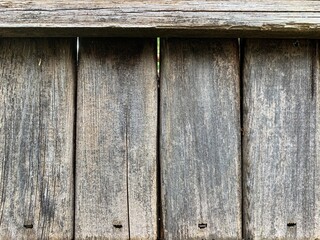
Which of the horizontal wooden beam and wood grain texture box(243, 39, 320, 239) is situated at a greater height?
the horizontal wooden beam

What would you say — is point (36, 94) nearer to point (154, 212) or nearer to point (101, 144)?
point (101, 144)

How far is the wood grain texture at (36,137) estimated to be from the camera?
133 cm

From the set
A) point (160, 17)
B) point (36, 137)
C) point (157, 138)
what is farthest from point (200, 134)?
point (36, 137)

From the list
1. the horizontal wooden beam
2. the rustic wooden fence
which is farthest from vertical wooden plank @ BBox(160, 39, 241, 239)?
the horizontal wooden beam

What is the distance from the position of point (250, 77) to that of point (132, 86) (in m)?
0.31

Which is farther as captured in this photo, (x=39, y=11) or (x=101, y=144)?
(x=101, y=144)

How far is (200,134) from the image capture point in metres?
1.33

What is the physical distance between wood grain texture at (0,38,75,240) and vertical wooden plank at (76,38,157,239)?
4cm

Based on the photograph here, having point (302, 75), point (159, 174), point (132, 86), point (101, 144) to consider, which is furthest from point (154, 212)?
point (302, 75)

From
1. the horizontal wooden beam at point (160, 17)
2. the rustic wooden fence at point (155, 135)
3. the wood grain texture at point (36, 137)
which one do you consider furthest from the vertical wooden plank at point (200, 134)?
the wood grain texture at point (36, 137)

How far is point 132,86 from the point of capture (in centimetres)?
Answer: 133

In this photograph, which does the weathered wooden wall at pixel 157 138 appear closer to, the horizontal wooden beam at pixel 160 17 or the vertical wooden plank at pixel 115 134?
the vertical wooden plank at pixel 115 134

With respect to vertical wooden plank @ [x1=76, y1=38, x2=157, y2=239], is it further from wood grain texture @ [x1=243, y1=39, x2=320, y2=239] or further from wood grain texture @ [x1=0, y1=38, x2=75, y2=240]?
wood grain texture @ [x1=243, y1=39, x2=320, y2=239]

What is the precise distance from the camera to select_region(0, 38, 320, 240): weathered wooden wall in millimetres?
1332
